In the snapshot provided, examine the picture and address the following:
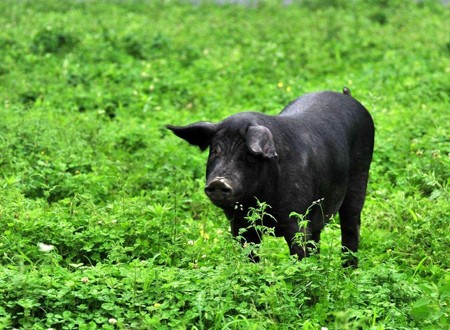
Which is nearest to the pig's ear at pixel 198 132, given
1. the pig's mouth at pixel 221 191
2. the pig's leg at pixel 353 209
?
the pig's mouth at pixel 221 191

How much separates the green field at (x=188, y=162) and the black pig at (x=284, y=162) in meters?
0.28

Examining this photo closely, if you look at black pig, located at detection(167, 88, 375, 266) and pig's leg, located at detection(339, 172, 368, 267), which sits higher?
black pig, located at detection(167, 88, 375, 266)


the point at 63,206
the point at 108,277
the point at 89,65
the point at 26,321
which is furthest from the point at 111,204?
the point at 89,65

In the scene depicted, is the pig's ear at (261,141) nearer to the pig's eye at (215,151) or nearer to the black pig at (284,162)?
the black pig at (284,162)

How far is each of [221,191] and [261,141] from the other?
1.21ft

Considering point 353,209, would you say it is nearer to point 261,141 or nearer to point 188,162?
point 261,141

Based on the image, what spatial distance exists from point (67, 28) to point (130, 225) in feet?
22.5

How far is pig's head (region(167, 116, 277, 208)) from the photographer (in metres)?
5.73

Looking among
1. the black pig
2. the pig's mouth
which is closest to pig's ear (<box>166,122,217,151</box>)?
the black pig

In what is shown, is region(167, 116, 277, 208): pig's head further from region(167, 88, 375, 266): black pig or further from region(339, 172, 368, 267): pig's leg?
region(339, 172, 368, 267): pig's leg

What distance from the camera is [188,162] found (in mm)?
9016

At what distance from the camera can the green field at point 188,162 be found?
5535 mm

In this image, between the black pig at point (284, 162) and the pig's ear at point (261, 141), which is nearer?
the pig's ear at point (261, 141)

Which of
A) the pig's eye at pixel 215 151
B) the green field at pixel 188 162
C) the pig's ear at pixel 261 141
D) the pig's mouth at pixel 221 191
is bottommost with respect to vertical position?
the green field at pixel 188 162
